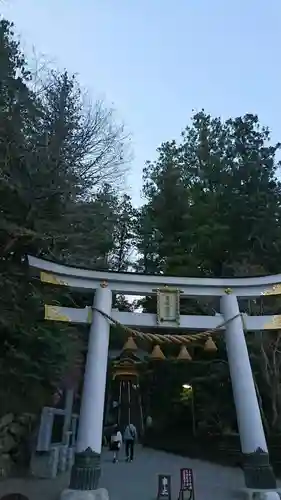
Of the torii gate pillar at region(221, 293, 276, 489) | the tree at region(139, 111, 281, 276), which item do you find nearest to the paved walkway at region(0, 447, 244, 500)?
the torii gate pillar at region(221, 293, 276, 489)

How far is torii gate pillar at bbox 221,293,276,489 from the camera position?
8266mm

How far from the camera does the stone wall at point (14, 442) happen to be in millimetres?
11531

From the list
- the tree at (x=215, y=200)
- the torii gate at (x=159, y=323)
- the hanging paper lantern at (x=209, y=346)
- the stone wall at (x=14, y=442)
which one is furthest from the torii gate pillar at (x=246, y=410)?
the tree at (x=215, y=200)

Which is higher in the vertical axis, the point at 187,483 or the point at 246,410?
the point at 246,410

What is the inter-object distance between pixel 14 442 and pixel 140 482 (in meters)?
3.68

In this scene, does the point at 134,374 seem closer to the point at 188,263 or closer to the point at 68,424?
the point at 68,424

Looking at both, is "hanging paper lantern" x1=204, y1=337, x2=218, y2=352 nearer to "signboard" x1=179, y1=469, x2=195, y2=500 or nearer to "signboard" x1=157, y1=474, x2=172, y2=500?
"signboard" x1=179, y1=469, x2=195, y2=500

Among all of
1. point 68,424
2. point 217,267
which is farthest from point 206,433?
point 217,267

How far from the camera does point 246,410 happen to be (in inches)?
343

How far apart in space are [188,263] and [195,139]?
8.84m

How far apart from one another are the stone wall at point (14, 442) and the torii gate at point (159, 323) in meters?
4.18

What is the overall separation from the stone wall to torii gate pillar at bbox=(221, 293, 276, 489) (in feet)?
20.3

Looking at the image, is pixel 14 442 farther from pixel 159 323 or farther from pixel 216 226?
pixel 216 226

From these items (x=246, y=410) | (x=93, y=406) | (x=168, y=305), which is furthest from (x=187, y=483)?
(x=168, y=305)
